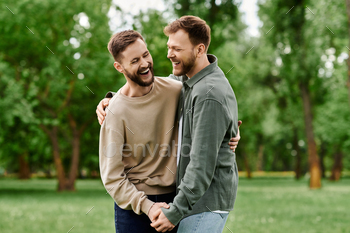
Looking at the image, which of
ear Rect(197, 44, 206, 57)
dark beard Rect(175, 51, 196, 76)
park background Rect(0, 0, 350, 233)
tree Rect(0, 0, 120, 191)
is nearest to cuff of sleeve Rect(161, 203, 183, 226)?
dark beard Rect(175, 51, 196, 76)

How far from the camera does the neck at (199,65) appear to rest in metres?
2.69

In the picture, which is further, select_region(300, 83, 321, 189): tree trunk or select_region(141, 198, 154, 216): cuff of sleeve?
select_region(300, 83, 321, 189): tree trunk

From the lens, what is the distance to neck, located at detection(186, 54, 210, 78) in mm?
2689

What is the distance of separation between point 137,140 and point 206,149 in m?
0.62

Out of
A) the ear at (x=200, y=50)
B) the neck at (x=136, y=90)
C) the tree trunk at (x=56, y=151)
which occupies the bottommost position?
the tree trunk at (x=56, y=151)

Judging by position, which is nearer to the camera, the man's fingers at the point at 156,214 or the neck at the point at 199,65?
the man's fingers at the point at 156,214

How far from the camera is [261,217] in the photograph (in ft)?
36.8

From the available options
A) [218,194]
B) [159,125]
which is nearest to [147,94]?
[159,125]

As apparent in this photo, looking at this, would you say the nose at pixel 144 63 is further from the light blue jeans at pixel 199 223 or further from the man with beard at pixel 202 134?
the light blue jeans at pixel 199 223

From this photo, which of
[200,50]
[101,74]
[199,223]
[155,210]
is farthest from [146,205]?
[101,74]

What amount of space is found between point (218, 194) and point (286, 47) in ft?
65.7

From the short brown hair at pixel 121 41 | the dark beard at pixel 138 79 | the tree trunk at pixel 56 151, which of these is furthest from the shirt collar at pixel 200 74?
the tree trunk at pixel 56 151

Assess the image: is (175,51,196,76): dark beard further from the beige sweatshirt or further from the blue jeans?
the blue jeans

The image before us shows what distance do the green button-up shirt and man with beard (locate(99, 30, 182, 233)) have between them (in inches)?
8.7
